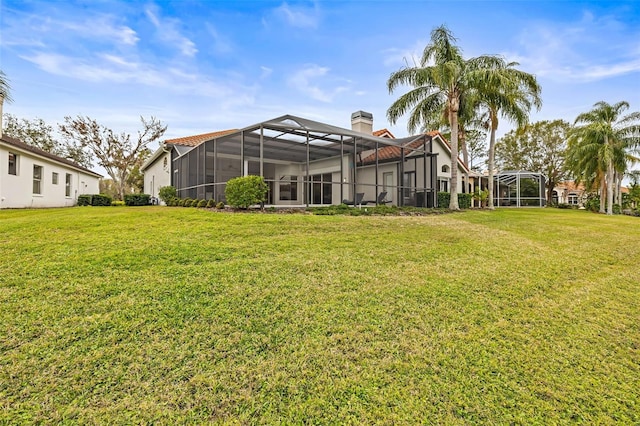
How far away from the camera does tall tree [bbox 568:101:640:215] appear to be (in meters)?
19.6

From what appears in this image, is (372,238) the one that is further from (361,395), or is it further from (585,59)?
(585,59)

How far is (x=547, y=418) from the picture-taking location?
208cm

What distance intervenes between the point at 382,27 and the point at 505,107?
8794 mm

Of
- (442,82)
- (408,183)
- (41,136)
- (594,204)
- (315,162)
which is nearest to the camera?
(442,82)

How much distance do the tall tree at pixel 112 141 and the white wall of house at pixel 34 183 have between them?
26.8ft

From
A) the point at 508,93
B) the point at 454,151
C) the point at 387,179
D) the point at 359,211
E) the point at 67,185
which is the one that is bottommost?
the point at 359,211

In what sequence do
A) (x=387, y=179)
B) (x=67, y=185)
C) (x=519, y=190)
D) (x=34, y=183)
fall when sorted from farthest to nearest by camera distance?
(x=519, y=190)
(x=67, y=185)
(x=387, y=179)
(x=34, y=183)

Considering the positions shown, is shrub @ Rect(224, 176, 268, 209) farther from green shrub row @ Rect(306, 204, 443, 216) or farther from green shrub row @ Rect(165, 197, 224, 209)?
green shrub row @ Rect(306, 204, 443, 216)

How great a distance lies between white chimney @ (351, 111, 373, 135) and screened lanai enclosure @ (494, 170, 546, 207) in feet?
52.0

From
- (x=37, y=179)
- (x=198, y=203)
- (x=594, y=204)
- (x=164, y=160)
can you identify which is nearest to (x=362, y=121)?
(x=198, y=203)

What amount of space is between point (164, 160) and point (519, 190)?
27675 millimetres

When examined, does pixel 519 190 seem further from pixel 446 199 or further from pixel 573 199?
pixel 573 199

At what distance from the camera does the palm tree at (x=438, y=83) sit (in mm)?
13438

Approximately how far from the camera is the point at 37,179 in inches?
616
